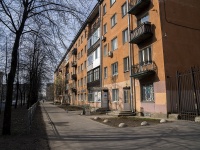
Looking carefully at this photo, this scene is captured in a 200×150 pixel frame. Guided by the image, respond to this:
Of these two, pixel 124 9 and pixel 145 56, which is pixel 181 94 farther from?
pixel 124 9

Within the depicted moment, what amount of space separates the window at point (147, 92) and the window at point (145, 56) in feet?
6.46

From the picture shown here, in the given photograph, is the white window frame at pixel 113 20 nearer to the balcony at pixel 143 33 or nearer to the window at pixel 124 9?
the window at pixel 124 9

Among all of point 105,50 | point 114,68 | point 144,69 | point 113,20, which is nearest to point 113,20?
point 113,20

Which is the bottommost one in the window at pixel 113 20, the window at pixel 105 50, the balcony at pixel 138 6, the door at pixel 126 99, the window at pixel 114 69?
the door at pixel 126 99

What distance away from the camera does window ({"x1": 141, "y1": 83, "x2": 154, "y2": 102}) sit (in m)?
19.2

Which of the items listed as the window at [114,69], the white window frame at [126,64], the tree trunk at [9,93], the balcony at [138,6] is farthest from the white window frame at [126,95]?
the tree trunk at [9,93]

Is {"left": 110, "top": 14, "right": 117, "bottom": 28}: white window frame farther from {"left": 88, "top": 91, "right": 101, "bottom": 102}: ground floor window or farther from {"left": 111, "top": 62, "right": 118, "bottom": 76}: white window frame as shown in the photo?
{"left": 88, "top": 91, "right": 101, "bottom": 102}: ground floor window

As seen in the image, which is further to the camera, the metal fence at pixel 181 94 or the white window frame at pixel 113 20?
the white window frame at pixel 113 20

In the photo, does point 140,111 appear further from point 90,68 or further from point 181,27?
point 90,68

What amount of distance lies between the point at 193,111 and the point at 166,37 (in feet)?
19.0

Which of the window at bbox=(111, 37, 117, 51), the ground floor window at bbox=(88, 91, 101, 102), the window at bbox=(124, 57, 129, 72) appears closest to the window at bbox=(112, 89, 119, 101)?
the window at bbox=(124, 57, 129, 72)

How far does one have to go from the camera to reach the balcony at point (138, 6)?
65.1ft

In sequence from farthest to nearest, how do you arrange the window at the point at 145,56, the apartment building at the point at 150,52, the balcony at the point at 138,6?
the balcony at the point at 138,6
the window at the point at 145,56
the apartment building at the point at 150,52

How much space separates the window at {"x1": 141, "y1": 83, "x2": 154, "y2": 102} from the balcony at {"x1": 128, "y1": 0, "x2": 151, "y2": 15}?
22.0 feet
